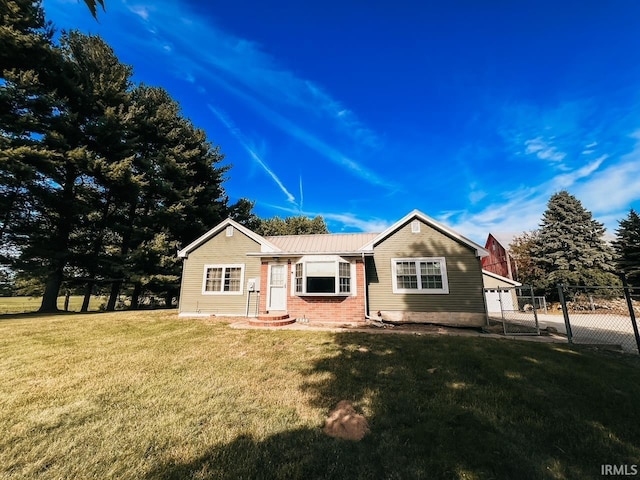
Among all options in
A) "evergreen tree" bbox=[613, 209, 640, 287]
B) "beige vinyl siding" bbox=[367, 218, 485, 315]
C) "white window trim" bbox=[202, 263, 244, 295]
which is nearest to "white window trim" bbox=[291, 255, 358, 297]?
"beige vinyl siding" bbox=[367, 218, 485, 315]

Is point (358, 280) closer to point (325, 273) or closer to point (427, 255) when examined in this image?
point (325, 273)

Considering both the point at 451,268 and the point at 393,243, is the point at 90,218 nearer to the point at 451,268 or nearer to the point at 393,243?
the point at 393,243

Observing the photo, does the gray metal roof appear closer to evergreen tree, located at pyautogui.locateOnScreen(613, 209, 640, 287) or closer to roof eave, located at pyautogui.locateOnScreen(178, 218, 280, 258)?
roof eave, located at pyautogui.locateOnScreen(178, 218, 280, 258)

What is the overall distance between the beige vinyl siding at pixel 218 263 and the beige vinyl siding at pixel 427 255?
238 inches

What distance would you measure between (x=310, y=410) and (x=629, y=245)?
3157cm

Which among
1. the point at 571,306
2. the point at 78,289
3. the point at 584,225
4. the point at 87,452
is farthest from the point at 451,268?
the point at 78,289

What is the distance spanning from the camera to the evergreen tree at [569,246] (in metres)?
22.2

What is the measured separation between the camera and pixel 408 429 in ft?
11.4

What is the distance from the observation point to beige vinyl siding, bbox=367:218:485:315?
453 inches

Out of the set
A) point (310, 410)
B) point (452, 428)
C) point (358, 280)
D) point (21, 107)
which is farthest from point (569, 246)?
point (21, 107)

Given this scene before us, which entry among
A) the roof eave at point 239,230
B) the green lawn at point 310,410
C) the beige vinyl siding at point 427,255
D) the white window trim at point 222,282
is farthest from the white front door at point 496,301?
the white window trim at point 222,282

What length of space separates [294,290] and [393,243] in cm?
517

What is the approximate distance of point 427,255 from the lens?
1229 cm

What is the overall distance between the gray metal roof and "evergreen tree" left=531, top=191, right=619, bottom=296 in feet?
57.6
